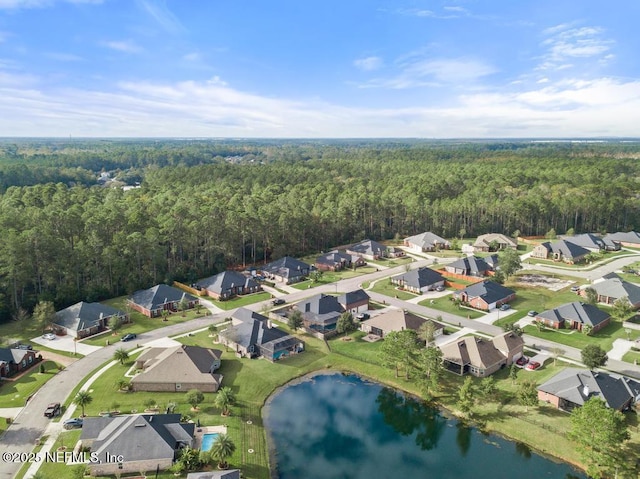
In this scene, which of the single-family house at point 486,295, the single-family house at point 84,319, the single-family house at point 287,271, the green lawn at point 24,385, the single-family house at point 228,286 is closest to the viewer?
the green lawn at point 24,385

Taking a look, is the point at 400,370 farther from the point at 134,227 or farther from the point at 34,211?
the point at 34,211

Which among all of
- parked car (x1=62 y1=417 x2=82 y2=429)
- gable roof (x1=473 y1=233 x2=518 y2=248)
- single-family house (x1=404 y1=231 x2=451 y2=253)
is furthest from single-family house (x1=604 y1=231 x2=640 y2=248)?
parked car (x1=62 y1=417 x2=82 y2=429)

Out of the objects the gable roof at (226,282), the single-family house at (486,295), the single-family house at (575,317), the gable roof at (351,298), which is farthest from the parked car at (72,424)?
the single-family house at (575,317)

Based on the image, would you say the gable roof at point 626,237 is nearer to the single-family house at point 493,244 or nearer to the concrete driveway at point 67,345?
the single-family house at point 493,244

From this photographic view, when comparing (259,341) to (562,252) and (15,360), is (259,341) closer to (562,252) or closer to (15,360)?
(15,360)

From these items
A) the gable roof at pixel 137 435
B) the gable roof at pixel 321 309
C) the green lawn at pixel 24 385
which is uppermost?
the gable roof at pixel 137 435

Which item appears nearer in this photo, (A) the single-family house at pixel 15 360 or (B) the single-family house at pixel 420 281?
(A) the single-family house at pixel 15 360

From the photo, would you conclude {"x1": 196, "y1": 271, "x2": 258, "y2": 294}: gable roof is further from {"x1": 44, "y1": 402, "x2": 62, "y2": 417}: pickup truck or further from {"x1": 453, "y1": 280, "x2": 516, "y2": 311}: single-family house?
{"x1": 453, "y1": 280, "x2": 516, "y2": 311}: single-family house
